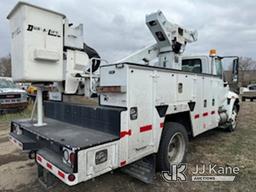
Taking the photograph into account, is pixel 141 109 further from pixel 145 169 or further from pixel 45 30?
pixel 45 30

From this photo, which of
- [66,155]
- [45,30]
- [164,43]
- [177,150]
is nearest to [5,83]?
[164,43]

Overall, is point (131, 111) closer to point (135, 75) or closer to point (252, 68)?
point (135, 75)

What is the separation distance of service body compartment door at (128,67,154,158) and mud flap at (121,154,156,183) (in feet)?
0.85

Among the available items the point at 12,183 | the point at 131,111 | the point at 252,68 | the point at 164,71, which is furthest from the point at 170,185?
the point at 252,68

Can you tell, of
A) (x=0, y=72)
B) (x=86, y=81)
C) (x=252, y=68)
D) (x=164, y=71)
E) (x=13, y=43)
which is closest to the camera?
(x=13, y=43)

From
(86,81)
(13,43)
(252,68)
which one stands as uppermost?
(252,68)

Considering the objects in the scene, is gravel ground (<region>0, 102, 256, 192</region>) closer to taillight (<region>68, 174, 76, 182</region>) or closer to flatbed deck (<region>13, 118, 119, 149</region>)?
flatbed deck (<region>13, 118, 119, 149</region>)

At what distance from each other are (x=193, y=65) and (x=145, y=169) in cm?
374

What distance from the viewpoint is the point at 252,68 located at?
5166 centimetres

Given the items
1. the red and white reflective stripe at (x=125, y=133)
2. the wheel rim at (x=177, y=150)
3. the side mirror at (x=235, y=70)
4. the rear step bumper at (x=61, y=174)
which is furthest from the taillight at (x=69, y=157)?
the side mirror at (x=235, y=70)

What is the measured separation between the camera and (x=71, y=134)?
104 inches

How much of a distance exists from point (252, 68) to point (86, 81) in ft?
194

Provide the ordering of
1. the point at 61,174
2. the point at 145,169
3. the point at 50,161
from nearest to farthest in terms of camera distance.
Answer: the point at 61,174 → the point at 50,161 → the point at 145,169

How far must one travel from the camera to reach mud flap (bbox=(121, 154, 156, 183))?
2955 millimetres
